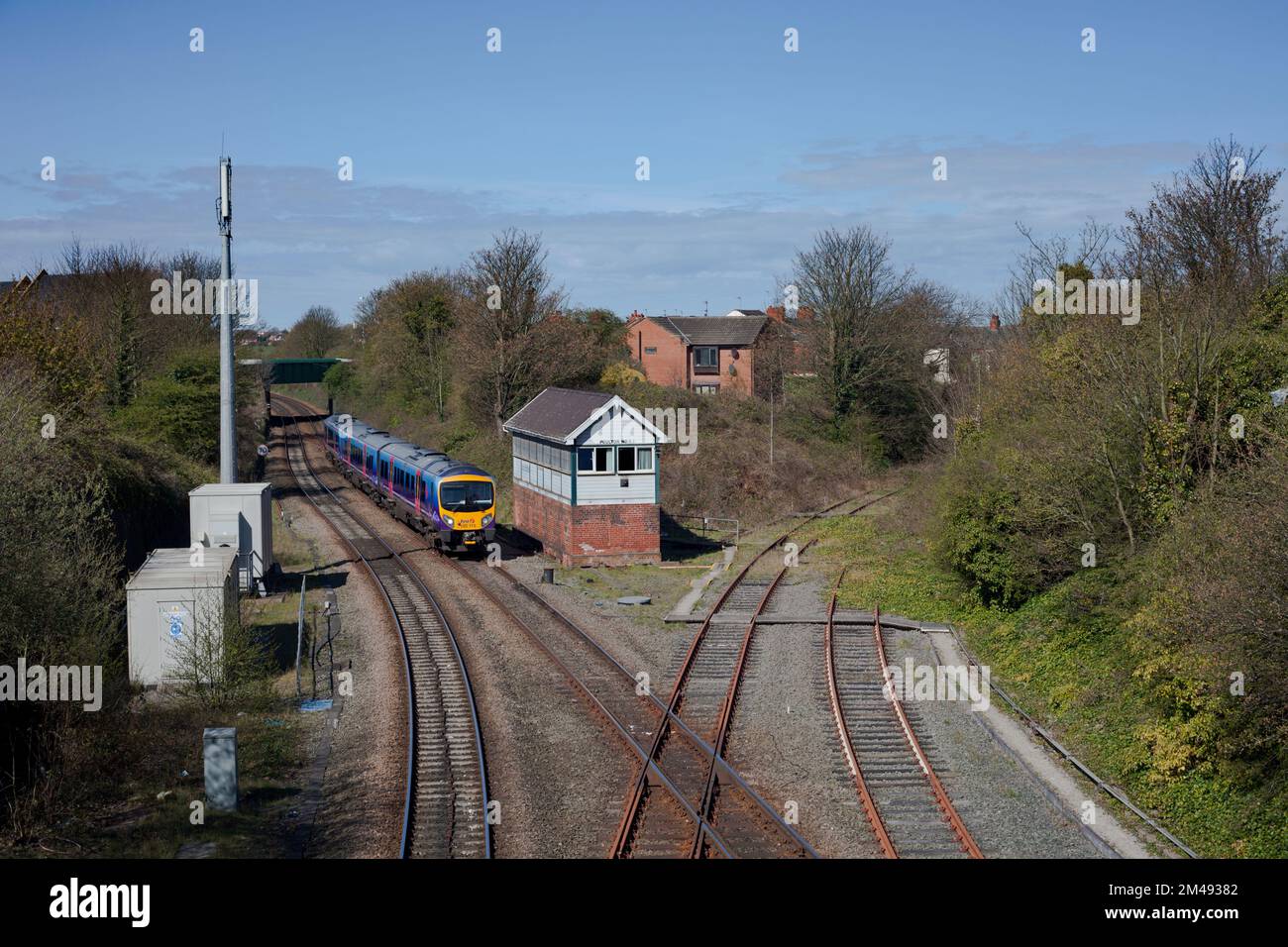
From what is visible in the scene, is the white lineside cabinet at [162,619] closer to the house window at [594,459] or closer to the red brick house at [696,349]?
the house window at [594,459]

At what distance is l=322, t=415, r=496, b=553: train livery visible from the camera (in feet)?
98.8

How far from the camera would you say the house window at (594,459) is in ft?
97.6

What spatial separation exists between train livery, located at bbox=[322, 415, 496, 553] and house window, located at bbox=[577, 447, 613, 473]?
2.74m

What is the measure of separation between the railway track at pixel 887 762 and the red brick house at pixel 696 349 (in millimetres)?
47322

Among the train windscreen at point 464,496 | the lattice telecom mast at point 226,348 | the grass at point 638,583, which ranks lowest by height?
the grass at point 638,583

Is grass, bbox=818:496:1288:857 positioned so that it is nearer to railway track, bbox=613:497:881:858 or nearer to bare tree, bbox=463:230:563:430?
railway track, bbox=613:497:881:858

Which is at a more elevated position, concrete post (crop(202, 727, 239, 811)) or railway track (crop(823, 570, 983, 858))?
concrete post (crop(202, 727, 239, 811))

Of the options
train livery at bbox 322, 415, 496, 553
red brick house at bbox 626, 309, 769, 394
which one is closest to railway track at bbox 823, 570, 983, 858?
Answer: train livery at bbox 322, 415, 496, 553

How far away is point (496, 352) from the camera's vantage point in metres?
50.7

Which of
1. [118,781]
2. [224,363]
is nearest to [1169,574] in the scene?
[118,781]

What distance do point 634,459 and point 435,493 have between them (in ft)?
18.8

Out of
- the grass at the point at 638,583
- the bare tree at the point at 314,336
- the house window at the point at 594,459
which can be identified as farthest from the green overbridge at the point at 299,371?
the grass at the point at 638,583

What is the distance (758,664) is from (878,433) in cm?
3335

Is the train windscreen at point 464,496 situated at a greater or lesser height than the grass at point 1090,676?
greater
